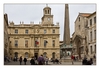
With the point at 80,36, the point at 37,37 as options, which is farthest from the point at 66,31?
the point at 37,37

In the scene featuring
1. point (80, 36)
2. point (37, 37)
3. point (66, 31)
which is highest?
point (66, 31)

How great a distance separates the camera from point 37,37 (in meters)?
35.2

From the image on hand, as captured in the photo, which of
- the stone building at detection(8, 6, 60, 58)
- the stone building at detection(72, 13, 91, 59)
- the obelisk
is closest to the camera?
the obelisk

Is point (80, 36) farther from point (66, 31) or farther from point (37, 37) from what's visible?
point (66, 31)

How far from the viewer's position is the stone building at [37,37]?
108 ft

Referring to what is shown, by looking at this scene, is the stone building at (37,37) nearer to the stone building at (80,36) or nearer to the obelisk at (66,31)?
the stone building at (80,36)

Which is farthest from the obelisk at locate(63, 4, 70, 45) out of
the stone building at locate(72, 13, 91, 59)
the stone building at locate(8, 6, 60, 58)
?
the stone building at locate(8, 6, 60, 58)

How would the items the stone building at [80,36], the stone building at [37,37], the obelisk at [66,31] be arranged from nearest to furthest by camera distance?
the obelisk at [66,31] → the stone building at [80,36] → the stone building at [37,37]

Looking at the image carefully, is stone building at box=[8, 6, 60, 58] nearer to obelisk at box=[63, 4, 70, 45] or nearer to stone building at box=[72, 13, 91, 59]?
stone building at box=[72, 13, 91, 59]

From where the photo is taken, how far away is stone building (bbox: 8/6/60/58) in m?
32.9

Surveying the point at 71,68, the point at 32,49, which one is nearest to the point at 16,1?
the point at 71,68

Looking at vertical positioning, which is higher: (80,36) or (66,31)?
(66,31)

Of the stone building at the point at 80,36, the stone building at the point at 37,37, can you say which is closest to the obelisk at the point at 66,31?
the stone building at the point at 80,36

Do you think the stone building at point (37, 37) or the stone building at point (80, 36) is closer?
the stone building at point (80, 36)
